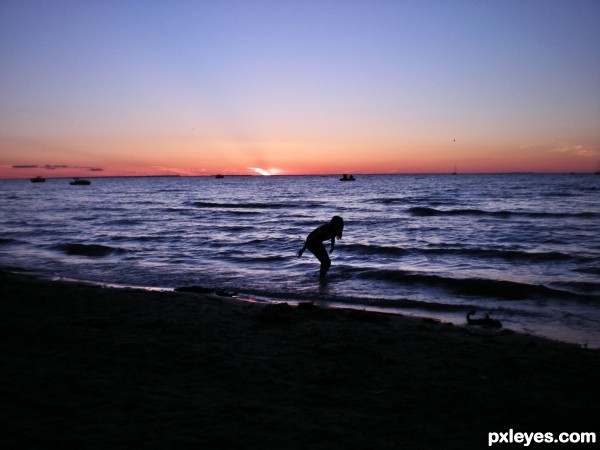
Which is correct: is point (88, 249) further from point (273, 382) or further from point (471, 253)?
point (273, 382)

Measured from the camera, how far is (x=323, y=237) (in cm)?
1031

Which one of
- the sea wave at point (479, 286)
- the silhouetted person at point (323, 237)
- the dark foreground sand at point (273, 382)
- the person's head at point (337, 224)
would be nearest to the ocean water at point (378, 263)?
the sea wave at point (479, 286)

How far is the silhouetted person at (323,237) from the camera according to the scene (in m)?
9.85

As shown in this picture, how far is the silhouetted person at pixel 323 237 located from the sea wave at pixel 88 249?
8.15 meters

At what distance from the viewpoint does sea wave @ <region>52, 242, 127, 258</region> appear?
15141 millimetres

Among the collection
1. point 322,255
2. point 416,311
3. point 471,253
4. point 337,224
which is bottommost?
point 416,311

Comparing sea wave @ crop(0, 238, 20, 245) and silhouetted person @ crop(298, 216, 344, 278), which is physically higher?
silhouetted person @ crop(298, 216, 344, 278)

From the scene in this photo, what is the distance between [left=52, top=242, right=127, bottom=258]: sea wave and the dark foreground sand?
9.01 metres

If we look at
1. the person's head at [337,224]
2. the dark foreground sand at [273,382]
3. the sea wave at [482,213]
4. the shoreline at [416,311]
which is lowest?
the shoreline at [416,311]

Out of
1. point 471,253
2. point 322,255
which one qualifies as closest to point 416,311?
point 322,255

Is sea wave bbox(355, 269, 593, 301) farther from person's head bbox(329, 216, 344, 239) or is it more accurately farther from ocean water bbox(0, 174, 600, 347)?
person's head bbox(329, 216, 344, 239)

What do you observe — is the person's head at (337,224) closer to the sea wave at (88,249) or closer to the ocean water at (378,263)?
the ocean water at (378,263)

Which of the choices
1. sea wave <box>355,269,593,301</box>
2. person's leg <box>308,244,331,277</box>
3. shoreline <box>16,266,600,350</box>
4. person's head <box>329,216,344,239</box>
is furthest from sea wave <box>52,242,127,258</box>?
sea wave <box>355,269,593,301</box>

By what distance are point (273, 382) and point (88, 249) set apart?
1390 centimetres
